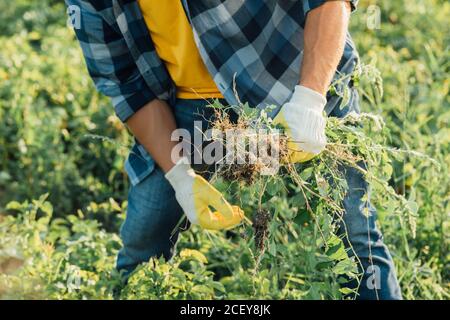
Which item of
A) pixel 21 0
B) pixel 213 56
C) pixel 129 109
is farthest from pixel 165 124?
pixel 21 0

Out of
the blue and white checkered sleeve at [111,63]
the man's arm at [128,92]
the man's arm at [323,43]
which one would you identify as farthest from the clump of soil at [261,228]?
the blue and white checkered sleeve at [111,63]

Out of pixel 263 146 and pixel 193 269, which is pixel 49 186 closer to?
pixel 193 269

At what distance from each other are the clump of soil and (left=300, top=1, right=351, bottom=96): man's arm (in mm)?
303

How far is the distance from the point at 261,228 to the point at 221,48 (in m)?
0.49

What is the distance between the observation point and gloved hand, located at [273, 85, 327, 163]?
1726 mm

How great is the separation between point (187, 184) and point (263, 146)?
0.48 meters

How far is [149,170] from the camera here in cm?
227

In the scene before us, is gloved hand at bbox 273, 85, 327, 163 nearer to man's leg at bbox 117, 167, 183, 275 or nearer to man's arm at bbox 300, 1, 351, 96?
man's arm at bbox 300, 1, 351, 96

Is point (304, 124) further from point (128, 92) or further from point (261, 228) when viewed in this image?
point (128, 92)

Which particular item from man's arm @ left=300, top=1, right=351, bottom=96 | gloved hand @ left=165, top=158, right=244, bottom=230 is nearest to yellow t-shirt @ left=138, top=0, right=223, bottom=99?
gloved hand @ left=165, top=158, right=244, bottom=230

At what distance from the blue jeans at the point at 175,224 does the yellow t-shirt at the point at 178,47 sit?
0.05m

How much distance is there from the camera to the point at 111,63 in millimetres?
2164

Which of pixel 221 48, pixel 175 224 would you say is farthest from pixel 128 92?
pixel 175 224

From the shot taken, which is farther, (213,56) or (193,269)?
(193,269)
